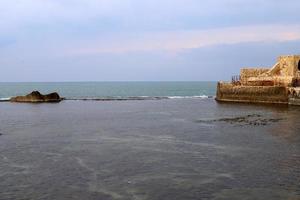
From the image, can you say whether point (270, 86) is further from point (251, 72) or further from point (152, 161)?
point (152, 161)

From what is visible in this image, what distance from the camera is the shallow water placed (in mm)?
23844

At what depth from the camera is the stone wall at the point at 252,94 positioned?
78375 millimetres

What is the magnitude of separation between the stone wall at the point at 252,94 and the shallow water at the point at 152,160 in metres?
26.4

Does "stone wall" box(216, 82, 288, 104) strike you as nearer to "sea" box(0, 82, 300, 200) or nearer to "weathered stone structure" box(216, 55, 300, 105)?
"weathered stone structure" box(216, 55, 300, 105)

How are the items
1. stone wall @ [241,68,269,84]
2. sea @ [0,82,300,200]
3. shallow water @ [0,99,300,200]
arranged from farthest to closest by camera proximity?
1. stone wall @ [241,68,269,84]
2. shallow water @ [0,99,300,200]
3. sea @ [0,82,300,200]

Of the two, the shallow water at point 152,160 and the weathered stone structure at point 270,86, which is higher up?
the weathered stone structure at point 270,86

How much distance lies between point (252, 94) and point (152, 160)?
56319mm

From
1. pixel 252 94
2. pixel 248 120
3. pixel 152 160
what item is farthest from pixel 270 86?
pixel 152 160

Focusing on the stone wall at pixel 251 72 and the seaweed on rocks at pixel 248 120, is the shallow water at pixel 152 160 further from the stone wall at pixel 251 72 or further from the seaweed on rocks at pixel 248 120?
the stone wall at pixel 251 72

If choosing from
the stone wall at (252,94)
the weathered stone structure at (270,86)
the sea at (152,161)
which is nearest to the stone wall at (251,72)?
the weathered stone structure at (270,86)

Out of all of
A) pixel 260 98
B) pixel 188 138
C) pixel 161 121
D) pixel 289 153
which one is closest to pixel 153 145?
pixel 188 138

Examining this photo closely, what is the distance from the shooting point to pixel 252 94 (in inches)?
3312

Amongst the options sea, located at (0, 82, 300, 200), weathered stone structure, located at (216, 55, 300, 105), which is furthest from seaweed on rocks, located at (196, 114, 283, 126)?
weathered stone structure, located at (216, 55, 300, 105)

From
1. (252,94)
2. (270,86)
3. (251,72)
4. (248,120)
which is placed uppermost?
(251,72)
